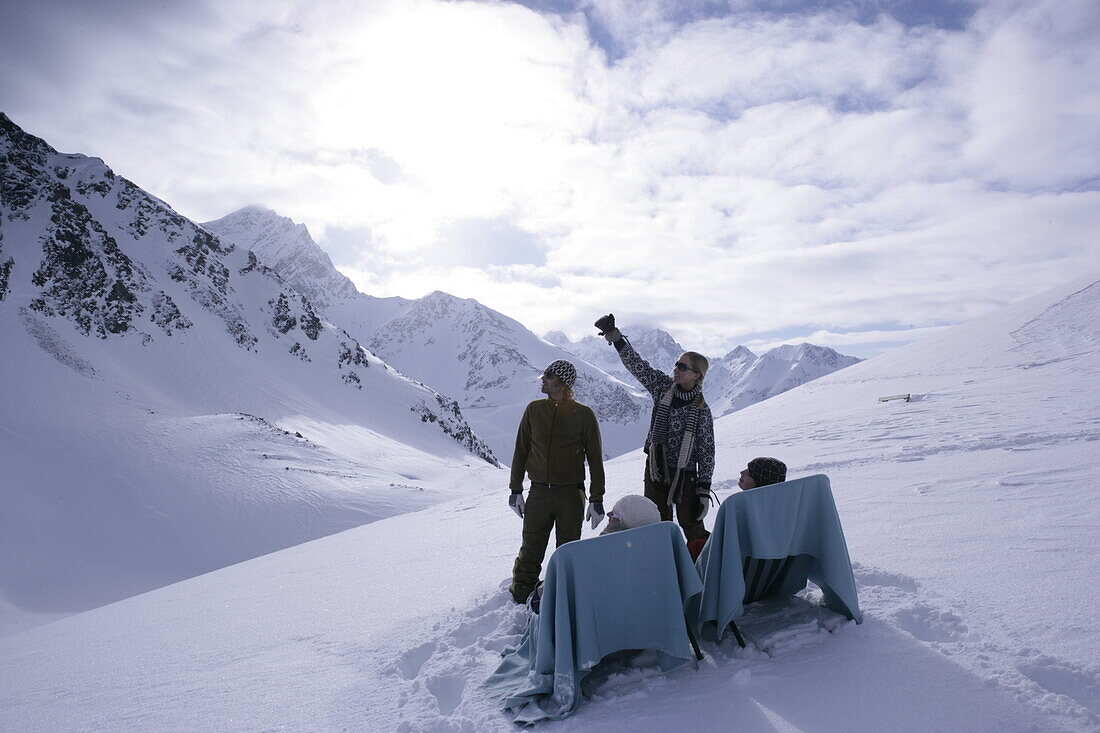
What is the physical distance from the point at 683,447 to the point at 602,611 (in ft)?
5.98

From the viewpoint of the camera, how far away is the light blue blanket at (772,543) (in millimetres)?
3207

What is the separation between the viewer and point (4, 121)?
5734 cm

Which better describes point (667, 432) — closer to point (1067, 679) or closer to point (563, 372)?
point (563, 372)

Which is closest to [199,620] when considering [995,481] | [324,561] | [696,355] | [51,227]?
[324,561]

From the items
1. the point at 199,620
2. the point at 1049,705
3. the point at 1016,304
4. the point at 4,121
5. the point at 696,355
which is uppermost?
the point at 4,121

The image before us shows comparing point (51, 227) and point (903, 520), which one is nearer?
point (903, 520)

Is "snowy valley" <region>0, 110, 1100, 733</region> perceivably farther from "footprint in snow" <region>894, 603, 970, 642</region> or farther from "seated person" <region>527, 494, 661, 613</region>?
"seated person" <region>527, 494, 661, 613</region>

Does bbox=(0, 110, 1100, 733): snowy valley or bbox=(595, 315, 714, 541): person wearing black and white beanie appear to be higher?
bbox=(595, 315, 714, 541): person wearing black and white beanie

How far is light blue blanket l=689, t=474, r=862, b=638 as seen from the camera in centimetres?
321

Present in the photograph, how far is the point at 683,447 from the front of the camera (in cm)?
459

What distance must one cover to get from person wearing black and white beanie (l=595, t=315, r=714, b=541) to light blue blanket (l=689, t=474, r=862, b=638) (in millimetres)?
1077

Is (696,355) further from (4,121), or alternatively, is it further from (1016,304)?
(4,121)

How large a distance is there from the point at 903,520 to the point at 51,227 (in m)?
67.7

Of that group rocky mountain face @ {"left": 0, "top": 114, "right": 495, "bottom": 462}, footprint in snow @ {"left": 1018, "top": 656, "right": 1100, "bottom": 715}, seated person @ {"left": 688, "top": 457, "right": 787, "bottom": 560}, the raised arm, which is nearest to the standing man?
the raised arm
